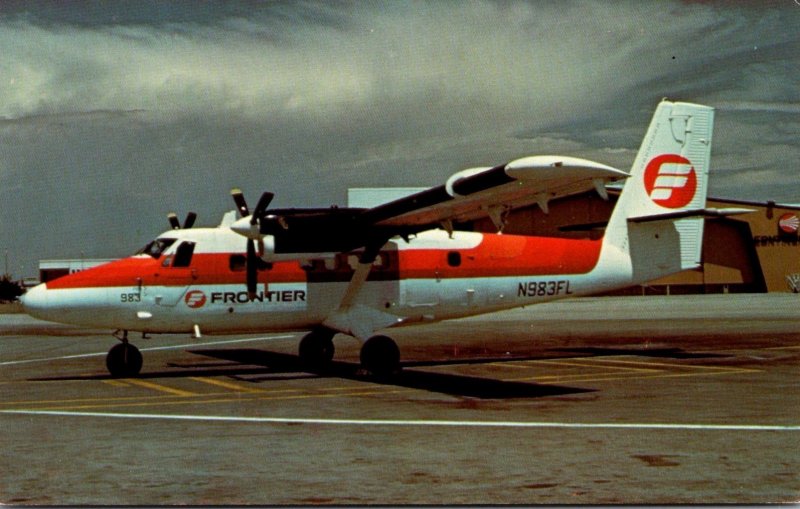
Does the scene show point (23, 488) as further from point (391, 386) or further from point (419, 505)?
point (391, 386)

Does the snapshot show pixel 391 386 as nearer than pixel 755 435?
No

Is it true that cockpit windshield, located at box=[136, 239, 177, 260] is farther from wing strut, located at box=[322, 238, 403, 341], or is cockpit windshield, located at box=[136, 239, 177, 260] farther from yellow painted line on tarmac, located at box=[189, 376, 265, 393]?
wing strut, located at box=[322, 238, 403, 341]

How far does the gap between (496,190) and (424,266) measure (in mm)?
5319

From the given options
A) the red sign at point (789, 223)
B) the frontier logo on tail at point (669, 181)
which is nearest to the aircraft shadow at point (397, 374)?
the frontier logo on tail at point (669, 181)

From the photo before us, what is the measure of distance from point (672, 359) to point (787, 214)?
51393mm

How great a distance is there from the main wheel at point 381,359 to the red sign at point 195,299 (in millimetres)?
3635

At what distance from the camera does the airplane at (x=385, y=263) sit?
55.7 ft

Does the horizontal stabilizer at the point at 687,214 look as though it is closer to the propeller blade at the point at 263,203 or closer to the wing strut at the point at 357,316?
the wing strut at the point at 357,316

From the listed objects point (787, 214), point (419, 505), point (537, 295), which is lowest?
point (419, 505)

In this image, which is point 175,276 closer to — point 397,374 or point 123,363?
point 123,363

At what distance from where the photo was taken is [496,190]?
1480 centimetres

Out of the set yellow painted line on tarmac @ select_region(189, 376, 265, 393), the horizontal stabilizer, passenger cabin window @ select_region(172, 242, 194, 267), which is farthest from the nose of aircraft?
the horizontal stabilizer

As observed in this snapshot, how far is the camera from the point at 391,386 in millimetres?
16484

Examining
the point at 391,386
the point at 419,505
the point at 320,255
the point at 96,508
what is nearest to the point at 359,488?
the point at 419,505
